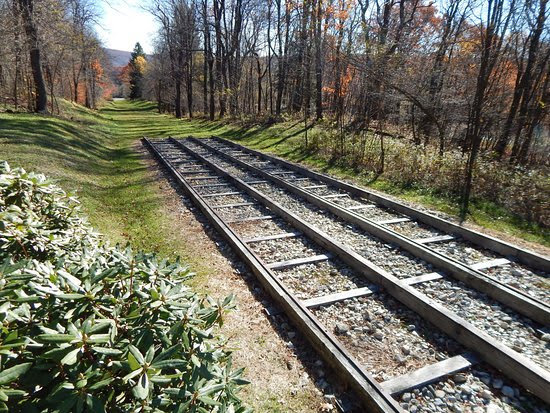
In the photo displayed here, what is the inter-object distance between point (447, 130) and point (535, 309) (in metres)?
11.6

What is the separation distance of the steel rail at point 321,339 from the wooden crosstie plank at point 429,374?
19cm

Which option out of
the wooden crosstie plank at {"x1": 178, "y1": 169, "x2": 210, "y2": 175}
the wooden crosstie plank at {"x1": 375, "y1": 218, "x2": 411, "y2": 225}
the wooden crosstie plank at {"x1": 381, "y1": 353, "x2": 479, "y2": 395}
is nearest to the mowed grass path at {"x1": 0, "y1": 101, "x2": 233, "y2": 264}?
the wooden crosstie plank at {"x1": 178, "y1": 169, "x2": 210, "y2": 175}

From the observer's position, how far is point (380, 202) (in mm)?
7906

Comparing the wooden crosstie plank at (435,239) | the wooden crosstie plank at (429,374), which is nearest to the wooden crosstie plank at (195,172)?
the wooden crosstie plank at (435,239)

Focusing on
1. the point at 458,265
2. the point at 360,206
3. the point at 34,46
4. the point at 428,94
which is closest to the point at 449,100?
the point at 428,94

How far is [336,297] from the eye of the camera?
165 inches

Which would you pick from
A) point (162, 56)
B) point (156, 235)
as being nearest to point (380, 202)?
point (156, 235)

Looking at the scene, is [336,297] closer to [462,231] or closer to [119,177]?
[462,231]

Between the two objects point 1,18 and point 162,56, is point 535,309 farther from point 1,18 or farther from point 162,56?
point 162,56

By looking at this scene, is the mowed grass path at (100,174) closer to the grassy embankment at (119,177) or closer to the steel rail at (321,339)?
the grassy embankment at (119,177)

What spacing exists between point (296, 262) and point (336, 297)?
1012mm

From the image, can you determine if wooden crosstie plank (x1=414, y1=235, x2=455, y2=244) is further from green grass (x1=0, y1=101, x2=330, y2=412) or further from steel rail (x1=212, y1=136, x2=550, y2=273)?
green grass (x1=0, y1=101, x2=330, y2=412)

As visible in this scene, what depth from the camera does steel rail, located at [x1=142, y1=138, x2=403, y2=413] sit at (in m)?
2.69

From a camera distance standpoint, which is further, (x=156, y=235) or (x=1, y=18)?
(x=1, y=18)
